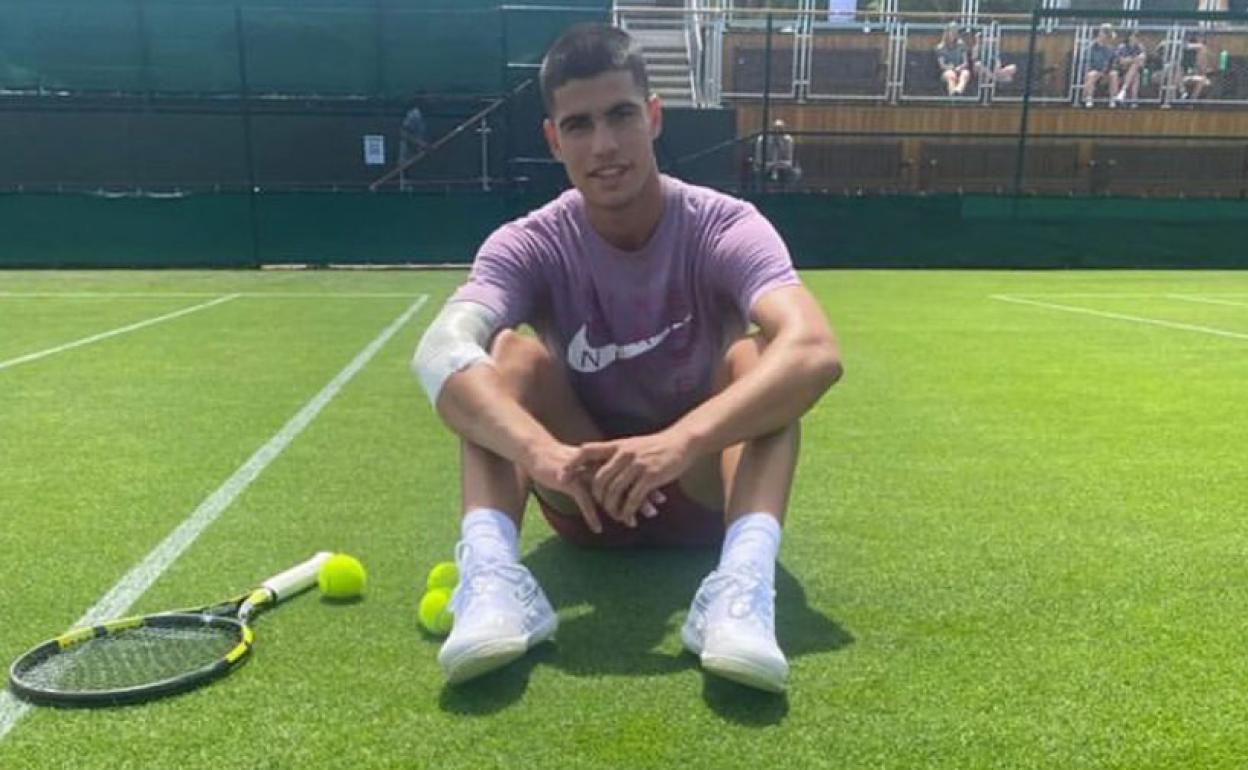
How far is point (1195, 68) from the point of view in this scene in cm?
1741

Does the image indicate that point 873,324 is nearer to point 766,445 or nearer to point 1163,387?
point 1163,387

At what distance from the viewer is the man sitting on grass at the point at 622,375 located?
89.4 inches

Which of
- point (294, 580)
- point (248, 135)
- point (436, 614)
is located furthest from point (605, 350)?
point (248, 135)

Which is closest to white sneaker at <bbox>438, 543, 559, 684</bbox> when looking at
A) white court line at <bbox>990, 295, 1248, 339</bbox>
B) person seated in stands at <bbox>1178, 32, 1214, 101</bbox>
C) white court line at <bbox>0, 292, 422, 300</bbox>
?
white court line at <bbox>990, 295, 1248, 339</bbox>

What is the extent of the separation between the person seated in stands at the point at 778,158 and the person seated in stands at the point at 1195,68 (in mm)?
6938

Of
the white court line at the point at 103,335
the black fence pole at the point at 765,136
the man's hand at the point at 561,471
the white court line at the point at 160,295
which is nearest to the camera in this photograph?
the man's hand at the point at 561,471

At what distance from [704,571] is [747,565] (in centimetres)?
68

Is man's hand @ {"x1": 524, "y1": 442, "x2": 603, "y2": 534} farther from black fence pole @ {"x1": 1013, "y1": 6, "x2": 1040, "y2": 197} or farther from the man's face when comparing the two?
black fence pole @ {"x1": 1013, "y1": 6, "x2": 1040, "y2": 197}

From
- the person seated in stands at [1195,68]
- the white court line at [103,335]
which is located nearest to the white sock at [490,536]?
the white court line at [103,335]

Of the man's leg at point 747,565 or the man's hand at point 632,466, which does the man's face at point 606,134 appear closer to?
the man's leg at point 747,565

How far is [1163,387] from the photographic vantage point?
5.88 meters

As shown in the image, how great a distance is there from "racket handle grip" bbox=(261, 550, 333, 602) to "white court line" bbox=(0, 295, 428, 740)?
14.7 inches

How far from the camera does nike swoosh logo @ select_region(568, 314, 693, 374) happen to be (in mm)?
2785

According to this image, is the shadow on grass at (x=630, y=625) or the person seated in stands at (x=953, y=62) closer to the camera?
the shadow on grass at (x=630, y=625)
